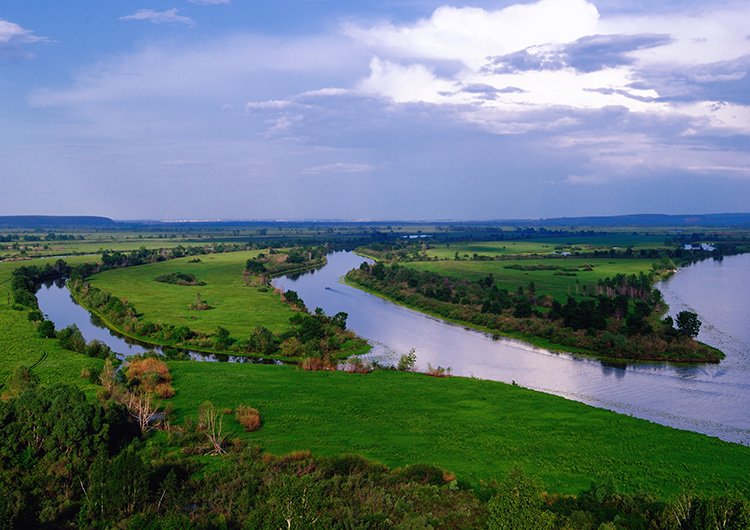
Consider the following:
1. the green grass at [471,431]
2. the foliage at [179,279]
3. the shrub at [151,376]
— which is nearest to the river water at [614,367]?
the green grass at [471,431]

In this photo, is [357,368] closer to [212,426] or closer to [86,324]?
[212,426]

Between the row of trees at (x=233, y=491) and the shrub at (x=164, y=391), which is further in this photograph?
the shrub at (x=164, y=391)

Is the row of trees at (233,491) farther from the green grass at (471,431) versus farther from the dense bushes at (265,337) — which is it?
the dense bushes at (265,337)

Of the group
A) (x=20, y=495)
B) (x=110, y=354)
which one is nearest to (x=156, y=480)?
(x=20, y=495)

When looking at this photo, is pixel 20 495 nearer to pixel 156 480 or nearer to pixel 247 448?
pixel 156 480

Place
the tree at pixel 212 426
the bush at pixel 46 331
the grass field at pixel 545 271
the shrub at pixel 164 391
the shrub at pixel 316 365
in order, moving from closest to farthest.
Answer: the tree at pixel 212 426 → the shrub at pixel 164 391 → the shrub at pixel 316 365 → the bush at pixel 46 331 → the grass field at pixel 545 271
